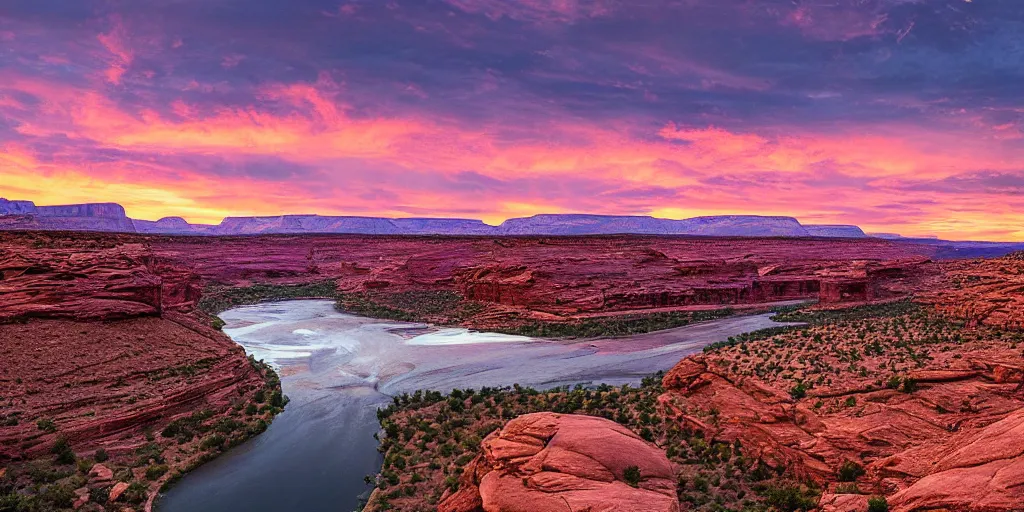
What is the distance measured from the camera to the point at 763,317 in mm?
47812

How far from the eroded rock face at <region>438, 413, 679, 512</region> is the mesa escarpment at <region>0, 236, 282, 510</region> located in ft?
35.6

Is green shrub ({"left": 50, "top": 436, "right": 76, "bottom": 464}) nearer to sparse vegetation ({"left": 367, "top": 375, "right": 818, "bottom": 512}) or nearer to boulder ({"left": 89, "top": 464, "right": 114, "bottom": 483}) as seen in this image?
boulder ({"left": 89, "top": 464, "right": 114, "bottom": 483})

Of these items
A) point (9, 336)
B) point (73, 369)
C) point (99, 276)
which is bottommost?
point (73, 369)

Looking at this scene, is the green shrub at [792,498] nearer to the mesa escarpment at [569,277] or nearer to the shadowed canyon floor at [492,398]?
the shadowed canyon floor at [492,398]

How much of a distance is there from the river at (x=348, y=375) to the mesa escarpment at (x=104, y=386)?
1.49 meters

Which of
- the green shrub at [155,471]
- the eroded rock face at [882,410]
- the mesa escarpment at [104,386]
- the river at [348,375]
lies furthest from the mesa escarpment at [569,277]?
the green shrub at [155,471]

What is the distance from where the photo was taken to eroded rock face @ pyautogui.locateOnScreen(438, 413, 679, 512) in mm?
10083

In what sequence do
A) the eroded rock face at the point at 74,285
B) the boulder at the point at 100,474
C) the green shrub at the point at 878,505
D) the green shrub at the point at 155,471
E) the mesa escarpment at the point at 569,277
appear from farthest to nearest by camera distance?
1. the mesa escarpment at the point at 569,277
2. the eroded rock face at the point at 74,285
3. the green shrub at the point at 155,471
4. the boulder at the point at 100,474
5. the green shrub at the point at 878,505

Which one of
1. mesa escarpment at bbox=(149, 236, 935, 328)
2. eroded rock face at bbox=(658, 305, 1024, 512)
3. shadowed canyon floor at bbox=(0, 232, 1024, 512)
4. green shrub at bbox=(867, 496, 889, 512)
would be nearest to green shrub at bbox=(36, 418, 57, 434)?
shadowed canyon floor at bbox=(0, 232, 1024, 512)

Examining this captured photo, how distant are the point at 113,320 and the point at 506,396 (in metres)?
17.6

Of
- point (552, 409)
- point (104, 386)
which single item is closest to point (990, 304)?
point (552, 409)

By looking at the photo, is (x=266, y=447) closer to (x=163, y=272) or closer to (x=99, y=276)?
(x=99, y=276)

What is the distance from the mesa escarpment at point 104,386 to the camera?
15359 mm

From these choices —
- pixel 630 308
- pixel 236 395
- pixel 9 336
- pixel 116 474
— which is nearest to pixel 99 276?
pixel 9 336
